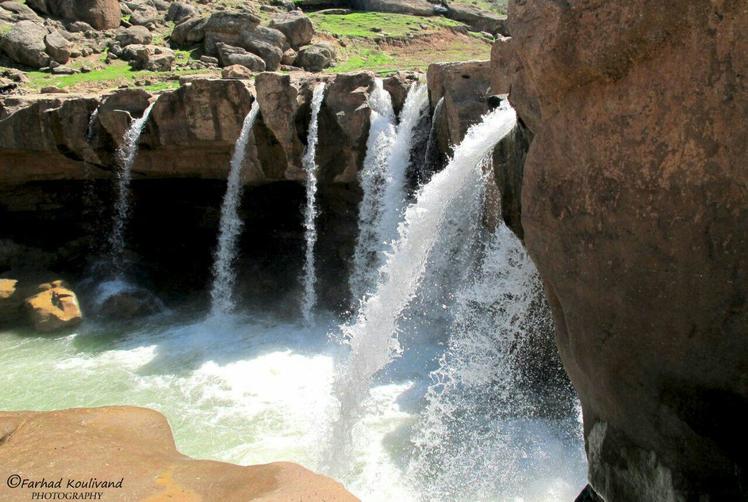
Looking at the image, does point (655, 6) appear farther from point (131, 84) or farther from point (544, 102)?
point (131, 84)

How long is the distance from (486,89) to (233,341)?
16.4ft

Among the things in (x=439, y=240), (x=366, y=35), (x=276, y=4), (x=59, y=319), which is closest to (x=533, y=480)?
(x=439, y=240)

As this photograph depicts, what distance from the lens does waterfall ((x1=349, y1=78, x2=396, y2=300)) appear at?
9.21 m

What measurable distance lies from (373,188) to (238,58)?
315 inches

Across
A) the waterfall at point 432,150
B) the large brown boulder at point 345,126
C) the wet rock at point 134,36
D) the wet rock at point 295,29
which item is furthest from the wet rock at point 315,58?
the waterfall at point 432,150

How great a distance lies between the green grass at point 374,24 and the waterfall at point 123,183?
33.5ft

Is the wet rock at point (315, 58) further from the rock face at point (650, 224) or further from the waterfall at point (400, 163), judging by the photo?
the rock face at point (650, 224)

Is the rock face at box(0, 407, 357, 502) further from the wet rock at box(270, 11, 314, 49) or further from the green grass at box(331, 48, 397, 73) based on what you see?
the wet rock at box(270, 11, 314, 49)

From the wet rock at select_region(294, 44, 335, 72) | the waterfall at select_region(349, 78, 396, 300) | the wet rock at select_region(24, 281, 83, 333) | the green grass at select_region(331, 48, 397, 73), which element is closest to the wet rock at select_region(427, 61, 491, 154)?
the waterfall at select_region(349, 78, 396, 300)

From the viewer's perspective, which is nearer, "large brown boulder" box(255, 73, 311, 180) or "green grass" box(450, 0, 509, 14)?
"large brown boulder" box(255, 73, 311, 180)

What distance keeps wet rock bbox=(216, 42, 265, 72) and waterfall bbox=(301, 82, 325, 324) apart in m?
6.36

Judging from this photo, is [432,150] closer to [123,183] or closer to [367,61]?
[123,183]

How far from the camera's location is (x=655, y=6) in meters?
2.44

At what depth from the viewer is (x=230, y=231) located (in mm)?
10773
